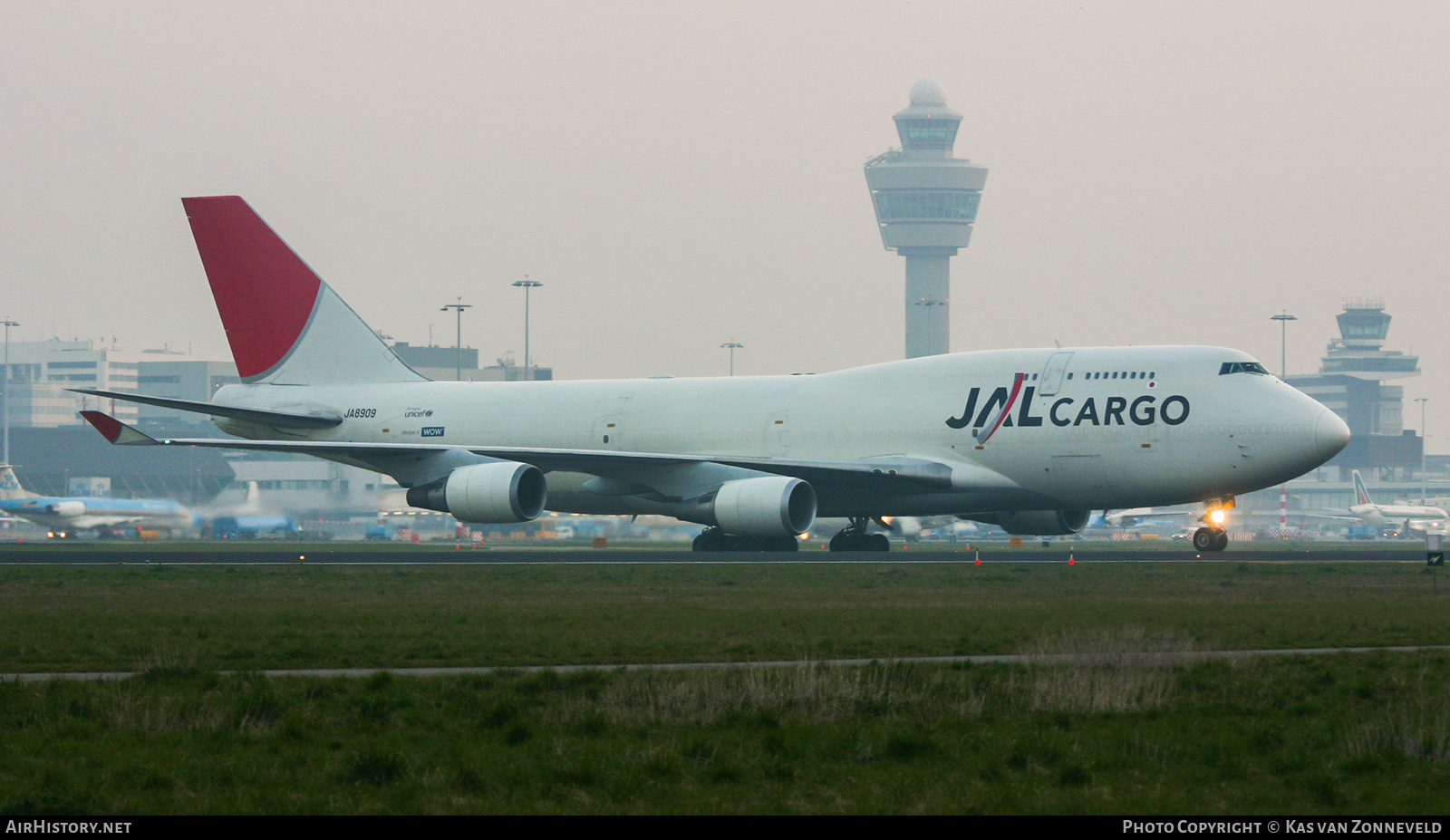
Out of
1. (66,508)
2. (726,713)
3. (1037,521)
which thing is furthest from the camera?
(66,508)

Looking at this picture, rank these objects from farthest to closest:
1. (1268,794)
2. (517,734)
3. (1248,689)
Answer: (1248,689) < (517,734) < (1268,794)

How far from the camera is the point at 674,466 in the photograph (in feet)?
131

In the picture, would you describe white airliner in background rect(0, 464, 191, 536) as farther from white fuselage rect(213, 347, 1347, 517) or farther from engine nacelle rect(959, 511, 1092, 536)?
engine nacelle rect(959, 511, 1092, 536)

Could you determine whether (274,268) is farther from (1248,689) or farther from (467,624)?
(1248,689)

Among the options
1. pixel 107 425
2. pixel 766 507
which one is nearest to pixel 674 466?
pixel 766 507

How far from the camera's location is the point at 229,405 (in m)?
47.7

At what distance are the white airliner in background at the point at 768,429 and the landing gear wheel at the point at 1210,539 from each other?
7 centimetres

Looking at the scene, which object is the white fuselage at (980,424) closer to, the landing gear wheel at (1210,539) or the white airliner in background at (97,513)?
the landing gear wheel at (1210,539)

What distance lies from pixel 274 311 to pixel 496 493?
1313 cm

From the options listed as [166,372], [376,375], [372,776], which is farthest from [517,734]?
[166,372]

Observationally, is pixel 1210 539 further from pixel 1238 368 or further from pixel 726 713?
pixel 726 713

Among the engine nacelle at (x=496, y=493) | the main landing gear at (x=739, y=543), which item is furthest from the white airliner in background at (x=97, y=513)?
the main landing gear at (x=739, y=543)

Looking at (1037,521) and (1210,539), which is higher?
(1037,521)

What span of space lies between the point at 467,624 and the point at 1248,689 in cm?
1007
